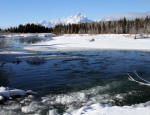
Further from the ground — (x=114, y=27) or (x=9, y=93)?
(x=114, y=27)

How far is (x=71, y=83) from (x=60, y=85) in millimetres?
896

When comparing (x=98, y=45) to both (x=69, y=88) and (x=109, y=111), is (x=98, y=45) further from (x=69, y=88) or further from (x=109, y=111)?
(x=109, y=111)

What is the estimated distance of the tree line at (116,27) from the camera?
272 feet

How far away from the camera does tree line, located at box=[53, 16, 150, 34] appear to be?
272 ft

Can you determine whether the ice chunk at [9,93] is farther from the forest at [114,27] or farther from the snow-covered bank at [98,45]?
the forest at [114,27]

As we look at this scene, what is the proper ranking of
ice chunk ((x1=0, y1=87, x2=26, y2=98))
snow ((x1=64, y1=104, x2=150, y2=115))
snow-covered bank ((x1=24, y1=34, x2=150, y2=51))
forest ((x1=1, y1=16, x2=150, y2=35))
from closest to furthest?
snow ((x1=64, y1=104, x2=150, y2=115)), ice chunk ((x1=0, y1=87, x2=26, y2=98)), snow-covered bank ((x1=24, y1=34, x2=150, y2=51)), forest ((x1=1, y1=16, x2=150, y2=35))

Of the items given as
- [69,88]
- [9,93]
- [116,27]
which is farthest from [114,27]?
[9,93]

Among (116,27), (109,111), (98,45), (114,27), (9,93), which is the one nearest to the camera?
(109,111)

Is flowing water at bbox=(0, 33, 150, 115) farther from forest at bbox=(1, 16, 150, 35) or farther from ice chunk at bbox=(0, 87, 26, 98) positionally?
forest at bbox=(1, 16, 150, 35)

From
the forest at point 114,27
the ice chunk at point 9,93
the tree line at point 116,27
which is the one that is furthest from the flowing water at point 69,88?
the tree line at point 116,27

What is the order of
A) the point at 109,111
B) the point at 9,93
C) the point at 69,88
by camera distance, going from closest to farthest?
the point at 109,111 < the point at 9,93 < the point at 69,88

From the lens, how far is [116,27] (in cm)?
9219

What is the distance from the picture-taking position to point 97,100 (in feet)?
34.8

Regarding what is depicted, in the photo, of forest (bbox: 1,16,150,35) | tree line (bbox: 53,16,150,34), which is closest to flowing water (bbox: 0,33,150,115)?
forest (bbox: 1,16,150,35)
